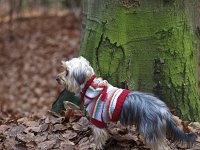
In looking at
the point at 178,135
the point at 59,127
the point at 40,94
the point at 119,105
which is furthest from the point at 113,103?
the point at 40,94

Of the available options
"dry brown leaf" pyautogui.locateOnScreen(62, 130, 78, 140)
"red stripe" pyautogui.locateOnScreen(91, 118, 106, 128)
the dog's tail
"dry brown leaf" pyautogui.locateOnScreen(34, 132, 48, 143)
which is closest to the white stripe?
"red stripe" pyautogui.locateOnScreen(91, 118, 106, 128)

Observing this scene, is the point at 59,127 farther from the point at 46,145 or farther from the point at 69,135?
the point at 46,145

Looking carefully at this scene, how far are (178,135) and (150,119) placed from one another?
1.39ft

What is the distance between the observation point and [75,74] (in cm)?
479

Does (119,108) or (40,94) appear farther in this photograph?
(40,94)

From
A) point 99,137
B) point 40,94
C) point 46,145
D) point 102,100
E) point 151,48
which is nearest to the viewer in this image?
point 102,100

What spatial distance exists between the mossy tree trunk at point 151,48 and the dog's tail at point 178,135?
1.09 m

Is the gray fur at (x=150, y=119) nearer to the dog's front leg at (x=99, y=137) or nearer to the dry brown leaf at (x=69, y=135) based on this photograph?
the dog's front leg at (x=99, y=137)

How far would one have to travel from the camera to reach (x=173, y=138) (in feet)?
15.3

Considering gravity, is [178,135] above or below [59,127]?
above

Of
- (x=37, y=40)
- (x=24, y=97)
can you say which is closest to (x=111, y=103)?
(x=24, y=97)

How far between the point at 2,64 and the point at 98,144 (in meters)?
11.3

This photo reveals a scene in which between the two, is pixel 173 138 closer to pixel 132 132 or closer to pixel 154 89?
pixel 132 132

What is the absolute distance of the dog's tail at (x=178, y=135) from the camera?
14.9 ft
